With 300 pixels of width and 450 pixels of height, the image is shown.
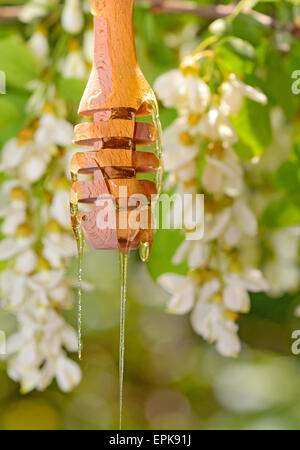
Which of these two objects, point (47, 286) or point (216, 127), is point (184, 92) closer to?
point (216, 127)

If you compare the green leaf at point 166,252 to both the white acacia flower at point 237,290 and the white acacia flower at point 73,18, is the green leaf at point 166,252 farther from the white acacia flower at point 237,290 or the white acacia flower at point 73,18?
the white acacia flower at point 73,18

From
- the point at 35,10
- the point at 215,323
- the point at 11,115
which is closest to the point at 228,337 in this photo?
the point at 215,323

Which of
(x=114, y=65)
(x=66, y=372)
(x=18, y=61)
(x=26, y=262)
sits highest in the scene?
(x=18, y=61)

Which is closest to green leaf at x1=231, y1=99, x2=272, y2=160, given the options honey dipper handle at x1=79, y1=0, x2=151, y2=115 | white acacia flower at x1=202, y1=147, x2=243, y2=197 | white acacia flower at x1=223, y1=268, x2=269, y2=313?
white acacia flower at x1=202, y1=147, x2=243, y2=197
